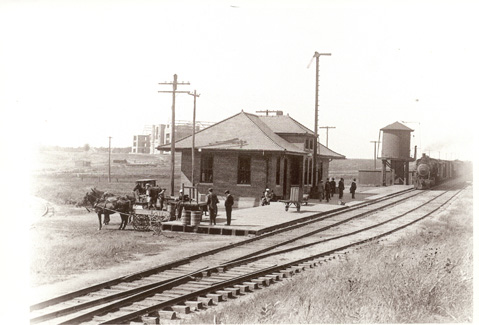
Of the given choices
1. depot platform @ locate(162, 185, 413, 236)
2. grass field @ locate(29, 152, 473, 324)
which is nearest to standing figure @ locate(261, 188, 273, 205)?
depot platform @ locate(162, 185, 413, 236)

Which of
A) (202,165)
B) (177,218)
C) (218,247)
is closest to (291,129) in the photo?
(202,165)

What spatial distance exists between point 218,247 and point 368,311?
A: 7.50m

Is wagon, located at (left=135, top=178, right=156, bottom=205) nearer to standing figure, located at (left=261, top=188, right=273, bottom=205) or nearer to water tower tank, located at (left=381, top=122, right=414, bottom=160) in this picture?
standing figure, located at (left=261, top=188, right=273, bottom=205)

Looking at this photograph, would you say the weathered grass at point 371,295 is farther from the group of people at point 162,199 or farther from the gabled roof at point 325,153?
the gabled roof at point 325,153

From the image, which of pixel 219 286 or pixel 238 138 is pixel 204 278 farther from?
pixel 238 138

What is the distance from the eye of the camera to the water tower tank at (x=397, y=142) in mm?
55906

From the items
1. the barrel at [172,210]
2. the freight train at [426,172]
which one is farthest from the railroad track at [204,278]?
the freight train at [426,172]

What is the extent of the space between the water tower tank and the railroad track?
3533 centimetres

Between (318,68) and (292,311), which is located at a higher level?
(318,68)

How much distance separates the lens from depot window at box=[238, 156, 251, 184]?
32.7 meters

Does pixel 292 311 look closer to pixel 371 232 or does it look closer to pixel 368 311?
pixel 368 311

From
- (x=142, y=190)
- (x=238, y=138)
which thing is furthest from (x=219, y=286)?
(x=238, y=138)

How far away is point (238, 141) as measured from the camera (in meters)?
33.5

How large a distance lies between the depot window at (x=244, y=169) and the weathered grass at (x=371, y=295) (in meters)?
18.8
